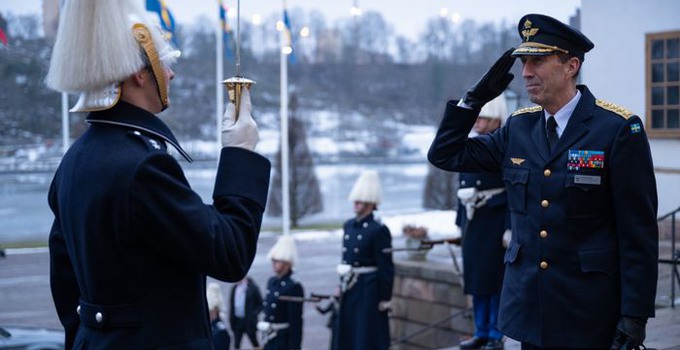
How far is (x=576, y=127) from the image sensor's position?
3.52 metres

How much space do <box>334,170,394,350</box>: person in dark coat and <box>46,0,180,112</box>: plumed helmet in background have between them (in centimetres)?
640

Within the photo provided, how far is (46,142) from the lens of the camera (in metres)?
30.9

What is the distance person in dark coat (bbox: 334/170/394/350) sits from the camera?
883 centimetres

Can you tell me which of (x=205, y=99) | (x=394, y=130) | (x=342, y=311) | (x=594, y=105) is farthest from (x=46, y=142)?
(x=594, y=105)

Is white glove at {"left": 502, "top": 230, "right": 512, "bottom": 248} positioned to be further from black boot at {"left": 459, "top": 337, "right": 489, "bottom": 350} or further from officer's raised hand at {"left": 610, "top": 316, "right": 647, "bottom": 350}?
officer's raised hand at {"left": 610, "top": 316, "right": 647, "bottom": 350}

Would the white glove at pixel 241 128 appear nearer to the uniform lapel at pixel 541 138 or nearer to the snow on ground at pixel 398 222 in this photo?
the uniform lapel at pixel 541 138

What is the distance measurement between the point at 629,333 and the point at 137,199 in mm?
1897

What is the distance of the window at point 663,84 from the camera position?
10383 mm

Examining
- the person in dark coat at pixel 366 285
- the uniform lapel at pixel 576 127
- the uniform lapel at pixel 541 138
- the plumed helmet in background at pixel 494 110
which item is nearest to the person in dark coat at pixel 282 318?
the person in dark coat at pixel 366 285

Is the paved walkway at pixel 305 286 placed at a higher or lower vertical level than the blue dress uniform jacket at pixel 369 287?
lower

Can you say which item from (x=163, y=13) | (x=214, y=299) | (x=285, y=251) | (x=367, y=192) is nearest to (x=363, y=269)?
(x=367, y=192)

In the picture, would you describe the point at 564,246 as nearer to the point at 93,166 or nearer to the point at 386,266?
the point at 93,166

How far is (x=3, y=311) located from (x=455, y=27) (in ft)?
105

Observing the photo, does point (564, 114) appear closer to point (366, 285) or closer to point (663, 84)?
point (366, 285)
